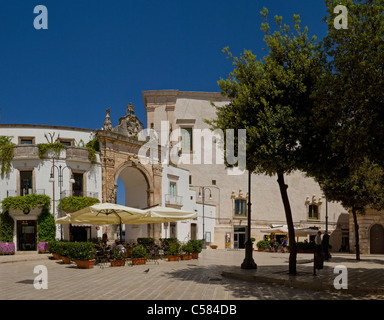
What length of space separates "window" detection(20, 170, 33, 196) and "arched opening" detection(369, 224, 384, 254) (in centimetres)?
2972

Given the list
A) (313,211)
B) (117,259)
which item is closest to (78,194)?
(117,259)

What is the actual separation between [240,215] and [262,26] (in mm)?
32935

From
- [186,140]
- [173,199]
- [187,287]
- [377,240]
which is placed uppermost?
[186,140]

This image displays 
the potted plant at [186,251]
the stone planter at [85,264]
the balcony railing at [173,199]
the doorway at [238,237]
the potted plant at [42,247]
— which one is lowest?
the doorway at [238,237]

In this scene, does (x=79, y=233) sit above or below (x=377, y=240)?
above

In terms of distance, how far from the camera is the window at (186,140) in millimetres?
44000

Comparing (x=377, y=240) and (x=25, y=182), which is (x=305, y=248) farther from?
(x=25, y=182)

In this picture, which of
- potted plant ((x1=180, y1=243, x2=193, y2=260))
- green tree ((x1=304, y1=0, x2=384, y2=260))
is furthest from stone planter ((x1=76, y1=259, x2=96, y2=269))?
green tree ((x1=304, y1=0, x2=384, y2=260))

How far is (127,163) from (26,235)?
950 centimetres

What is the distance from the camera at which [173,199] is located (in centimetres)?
3666

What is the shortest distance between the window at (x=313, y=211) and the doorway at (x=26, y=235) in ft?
106

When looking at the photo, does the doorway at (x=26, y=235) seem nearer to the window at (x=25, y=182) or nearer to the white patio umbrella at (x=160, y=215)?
the window at (x=25, y=182)

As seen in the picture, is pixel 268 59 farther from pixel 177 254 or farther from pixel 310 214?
pixel 310 214

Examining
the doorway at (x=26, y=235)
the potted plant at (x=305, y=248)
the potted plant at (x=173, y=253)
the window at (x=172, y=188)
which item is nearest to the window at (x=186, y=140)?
the window at (x=172, y=188)
